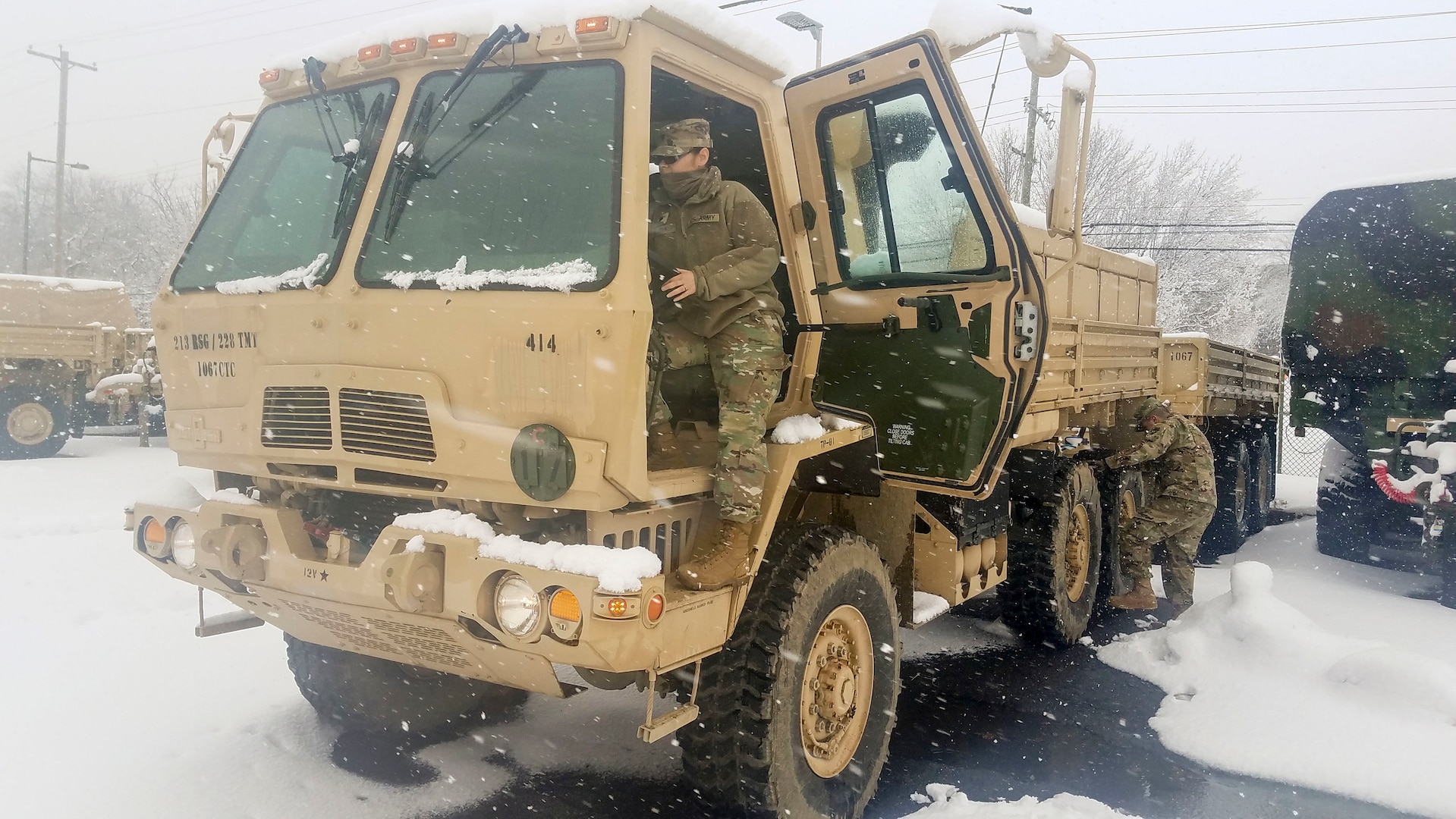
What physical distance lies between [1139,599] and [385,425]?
610 centimetres

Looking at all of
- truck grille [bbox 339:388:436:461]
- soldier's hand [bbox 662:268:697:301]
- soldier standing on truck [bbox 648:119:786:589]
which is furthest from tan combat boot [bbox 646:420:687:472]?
truck grille [bbox 339:388:436:461]

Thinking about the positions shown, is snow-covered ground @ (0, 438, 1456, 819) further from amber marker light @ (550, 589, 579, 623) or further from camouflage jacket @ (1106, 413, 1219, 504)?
amber marker light @ (550, 589, 579, 623)

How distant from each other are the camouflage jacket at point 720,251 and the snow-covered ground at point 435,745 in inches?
79.6

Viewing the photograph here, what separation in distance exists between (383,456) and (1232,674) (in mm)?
4646

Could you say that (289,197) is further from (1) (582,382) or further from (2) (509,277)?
(1) (582,382)

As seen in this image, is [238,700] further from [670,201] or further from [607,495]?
[670,201]

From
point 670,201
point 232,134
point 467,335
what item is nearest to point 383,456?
point 467,335

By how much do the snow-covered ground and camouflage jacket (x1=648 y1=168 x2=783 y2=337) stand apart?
2.02 m

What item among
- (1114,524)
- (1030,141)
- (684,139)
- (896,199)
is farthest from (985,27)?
(1030,141)

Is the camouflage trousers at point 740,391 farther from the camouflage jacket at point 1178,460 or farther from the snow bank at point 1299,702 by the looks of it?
the camouflage jacket at point 1178,460

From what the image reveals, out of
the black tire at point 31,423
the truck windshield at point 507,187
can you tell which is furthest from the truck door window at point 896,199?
the black tire at point 31,423

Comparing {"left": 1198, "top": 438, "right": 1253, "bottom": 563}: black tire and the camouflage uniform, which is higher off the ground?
the camouflage uniform

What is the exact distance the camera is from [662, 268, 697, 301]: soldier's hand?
2.99 metres

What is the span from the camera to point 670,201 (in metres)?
3.31
